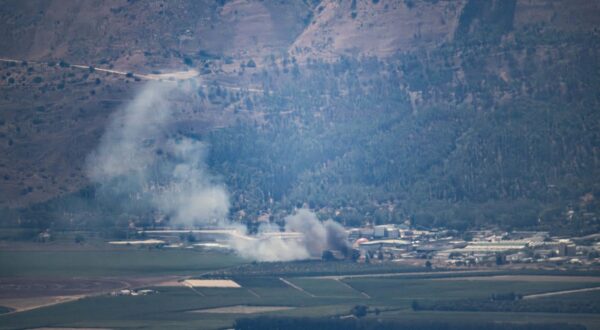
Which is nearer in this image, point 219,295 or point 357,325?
point 357,325

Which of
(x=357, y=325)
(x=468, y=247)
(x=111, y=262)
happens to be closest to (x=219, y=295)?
(x=111, y=262)

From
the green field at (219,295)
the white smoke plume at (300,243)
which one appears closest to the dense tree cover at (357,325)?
the green field at (219,295)

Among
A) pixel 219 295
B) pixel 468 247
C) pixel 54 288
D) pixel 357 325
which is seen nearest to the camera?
pixel 357 325

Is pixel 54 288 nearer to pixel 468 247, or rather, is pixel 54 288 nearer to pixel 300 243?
pixel 300 243

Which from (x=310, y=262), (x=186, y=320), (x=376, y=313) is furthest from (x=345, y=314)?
(x=310, y=262)

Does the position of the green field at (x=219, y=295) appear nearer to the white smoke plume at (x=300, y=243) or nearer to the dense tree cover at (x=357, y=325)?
the dense tree cover at (x=357, y=325)

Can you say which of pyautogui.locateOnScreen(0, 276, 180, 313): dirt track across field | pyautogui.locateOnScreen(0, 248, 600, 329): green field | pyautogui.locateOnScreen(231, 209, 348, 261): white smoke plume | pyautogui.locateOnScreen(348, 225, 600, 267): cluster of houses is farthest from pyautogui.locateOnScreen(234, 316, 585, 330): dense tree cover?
pyautogui.locateOnScreen(231, 209, 348, 261): white smoke plume

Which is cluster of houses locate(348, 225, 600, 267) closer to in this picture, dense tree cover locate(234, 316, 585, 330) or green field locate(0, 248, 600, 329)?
green field locate(0, 248, 600, 329)
